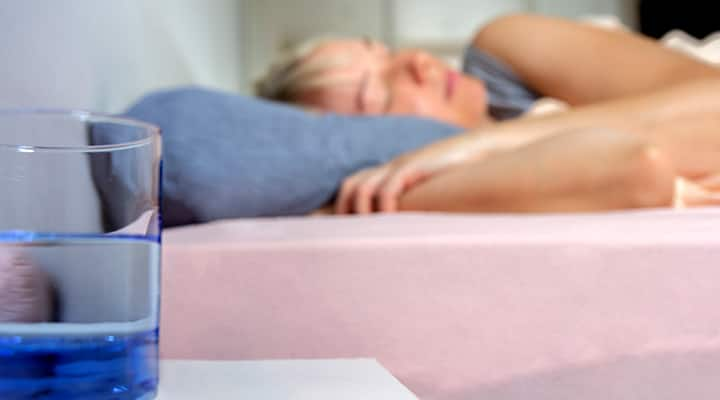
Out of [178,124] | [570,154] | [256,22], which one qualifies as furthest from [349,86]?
[256,22]

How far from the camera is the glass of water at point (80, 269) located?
30cm

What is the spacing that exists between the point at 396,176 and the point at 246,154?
0.18 metres

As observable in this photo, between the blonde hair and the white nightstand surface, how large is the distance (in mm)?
1089

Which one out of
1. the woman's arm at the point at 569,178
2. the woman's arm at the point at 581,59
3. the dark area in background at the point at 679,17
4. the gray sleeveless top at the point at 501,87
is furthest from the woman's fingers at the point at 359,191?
the dark area in background at the point at 679,17

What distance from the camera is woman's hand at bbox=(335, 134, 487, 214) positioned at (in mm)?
829

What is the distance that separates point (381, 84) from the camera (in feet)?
4.68

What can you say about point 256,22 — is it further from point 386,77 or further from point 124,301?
point 124,301

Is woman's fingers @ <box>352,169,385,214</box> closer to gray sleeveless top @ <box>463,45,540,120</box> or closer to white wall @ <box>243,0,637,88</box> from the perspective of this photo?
gray sleeveless top @ <box>463,45,540,120</box>

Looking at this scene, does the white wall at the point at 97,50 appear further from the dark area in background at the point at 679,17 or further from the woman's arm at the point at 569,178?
the dark area in background at the point at 679,17

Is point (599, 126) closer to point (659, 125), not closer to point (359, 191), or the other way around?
point (659, 125)

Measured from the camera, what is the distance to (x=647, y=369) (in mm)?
441

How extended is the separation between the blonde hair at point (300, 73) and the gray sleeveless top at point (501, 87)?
0.35 metres

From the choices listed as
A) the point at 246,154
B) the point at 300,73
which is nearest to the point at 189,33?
the point at 300,73

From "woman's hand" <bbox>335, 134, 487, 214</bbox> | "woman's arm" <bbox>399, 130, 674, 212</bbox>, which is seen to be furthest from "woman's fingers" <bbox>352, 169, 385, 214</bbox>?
"woman's arm" <bbox>399, 130, 674, 212</bbox>
